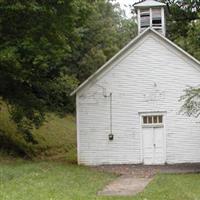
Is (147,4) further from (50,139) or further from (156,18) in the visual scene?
(50,139)

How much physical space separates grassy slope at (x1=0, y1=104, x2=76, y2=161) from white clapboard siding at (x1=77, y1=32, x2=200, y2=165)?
3018 millimetres

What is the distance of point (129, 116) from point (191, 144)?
3679mm

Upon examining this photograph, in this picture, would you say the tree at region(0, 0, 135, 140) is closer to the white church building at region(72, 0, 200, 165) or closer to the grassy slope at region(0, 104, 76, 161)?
the grassy slope at region(0, 104, 76, 161)

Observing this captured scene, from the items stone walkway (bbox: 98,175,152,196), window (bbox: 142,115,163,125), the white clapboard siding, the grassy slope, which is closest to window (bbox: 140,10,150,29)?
the white clapboard siding

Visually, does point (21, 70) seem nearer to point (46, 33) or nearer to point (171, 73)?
point (46, 33)

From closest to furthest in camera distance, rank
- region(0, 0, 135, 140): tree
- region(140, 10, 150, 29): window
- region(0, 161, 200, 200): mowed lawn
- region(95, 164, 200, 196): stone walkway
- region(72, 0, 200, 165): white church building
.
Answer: region(0, 161, 200, 200): mowed lawn
region(95, 164, 200, 196): stone walkway
region(0, 0, 135, 140): tree
region(72, 0, 200, 165): white church building
region(140, 10, 150, 29): window

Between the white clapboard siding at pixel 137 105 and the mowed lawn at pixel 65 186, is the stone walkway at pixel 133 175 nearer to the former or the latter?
the mowed lawn at pixel 65 186

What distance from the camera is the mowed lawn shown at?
13977mm

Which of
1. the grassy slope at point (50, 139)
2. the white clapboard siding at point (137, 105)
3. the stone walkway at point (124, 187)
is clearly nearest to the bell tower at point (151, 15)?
the white clapboard siding at point (137, 105)

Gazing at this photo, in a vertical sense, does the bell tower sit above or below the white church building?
above

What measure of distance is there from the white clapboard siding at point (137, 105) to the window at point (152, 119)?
0.35 m

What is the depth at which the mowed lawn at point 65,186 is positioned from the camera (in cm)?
1398

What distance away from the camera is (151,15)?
31438mm

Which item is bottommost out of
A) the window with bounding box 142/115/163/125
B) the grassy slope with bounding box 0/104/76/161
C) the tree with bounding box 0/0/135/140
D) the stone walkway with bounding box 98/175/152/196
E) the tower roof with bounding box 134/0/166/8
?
the grassy slope with bounding box 0/104/76/161
